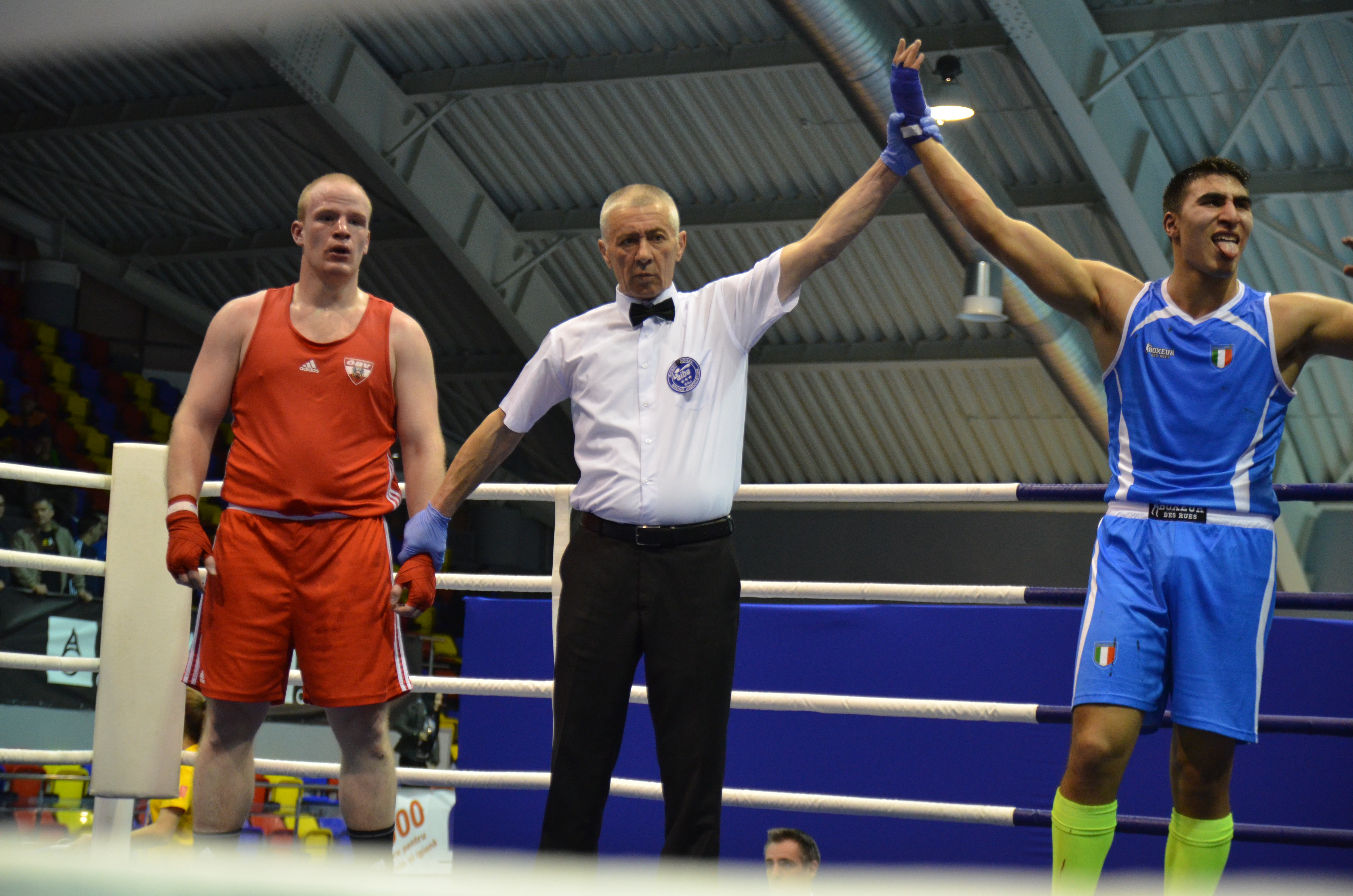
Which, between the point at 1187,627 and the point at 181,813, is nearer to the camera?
the point at 1187,627

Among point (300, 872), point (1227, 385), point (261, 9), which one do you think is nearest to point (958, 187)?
point (1227, 385)

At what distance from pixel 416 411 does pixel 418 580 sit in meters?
0.37

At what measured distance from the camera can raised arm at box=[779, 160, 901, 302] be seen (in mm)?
2514

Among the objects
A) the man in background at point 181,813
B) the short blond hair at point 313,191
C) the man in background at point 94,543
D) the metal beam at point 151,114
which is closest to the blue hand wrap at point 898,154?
the short blond hair at point 313,191

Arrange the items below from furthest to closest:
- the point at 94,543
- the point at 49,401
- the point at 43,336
Answer: the point at 43,336 < the point at 49,401 < the point at 94,543

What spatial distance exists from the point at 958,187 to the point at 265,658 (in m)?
1.59

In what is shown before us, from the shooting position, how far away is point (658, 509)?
96.0 inches

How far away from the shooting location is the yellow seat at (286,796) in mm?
7070

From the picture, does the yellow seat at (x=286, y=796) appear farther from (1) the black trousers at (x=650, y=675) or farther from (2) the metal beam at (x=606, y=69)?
(2) the metal beam at (x=606, y=69)

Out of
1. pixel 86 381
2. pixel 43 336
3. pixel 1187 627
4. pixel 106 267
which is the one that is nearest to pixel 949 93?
pixel 1187 627

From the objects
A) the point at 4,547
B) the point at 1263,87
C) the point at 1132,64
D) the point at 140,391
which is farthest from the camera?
the point at 140,391

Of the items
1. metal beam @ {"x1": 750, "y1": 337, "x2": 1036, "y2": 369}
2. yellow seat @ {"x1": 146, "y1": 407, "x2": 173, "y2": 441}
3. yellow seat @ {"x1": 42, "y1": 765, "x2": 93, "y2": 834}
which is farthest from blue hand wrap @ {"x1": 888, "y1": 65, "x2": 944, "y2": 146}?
yellow seat @ {"x1": 146, "y1": 407, "x2": 173, "y2": 441}

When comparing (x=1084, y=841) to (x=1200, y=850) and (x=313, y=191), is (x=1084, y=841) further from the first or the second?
(x=313, y=191)

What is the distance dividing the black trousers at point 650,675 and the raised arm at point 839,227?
55 centimetres
